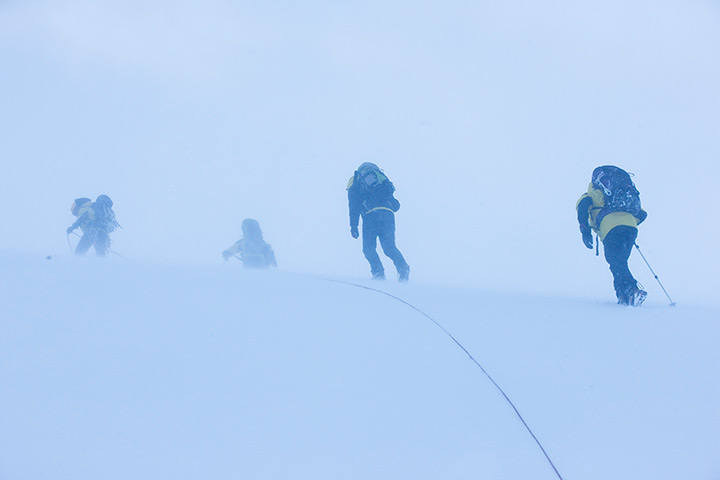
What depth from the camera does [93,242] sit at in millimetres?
11539

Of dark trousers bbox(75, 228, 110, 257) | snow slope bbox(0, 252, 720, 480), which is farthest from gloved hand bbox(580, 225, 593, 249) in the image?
dark trousers bbox(75, 228, 110, 257)

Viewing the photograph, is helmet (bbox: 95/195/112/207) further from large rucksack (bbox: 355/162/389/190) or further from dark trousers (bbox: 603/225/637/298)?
dark trousers (bbox: 603/225/637/298)

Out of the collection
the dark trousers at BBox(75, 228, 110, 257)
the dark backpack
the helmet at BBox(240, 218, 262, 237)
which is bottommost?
the dark backpack

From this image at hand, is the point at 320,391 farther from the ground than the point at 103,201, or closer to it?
closer to it

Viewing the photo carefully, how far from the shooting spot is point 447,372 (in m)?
3.33

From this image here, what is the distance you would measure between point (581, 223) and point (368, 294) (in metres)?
2.94

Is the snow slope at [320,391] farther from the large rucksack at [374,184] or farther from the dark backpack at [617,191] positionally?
the large rucksack at [374,184]

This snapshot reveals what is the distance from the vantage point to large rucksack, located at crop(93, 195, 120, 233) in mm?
11641

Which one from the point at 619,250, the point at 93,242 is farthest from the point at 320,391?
the point at 93,242

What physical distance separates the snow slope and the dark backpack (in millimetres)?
1950

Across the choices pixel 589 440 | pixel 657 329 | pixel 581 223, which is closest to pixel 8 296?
pixel 589 440

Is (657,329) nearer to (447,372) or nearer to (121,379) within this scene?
(447,372)

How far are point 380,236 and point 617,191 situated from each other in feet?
11.0

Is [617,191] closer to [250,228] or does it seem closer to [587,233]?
[587,233]
